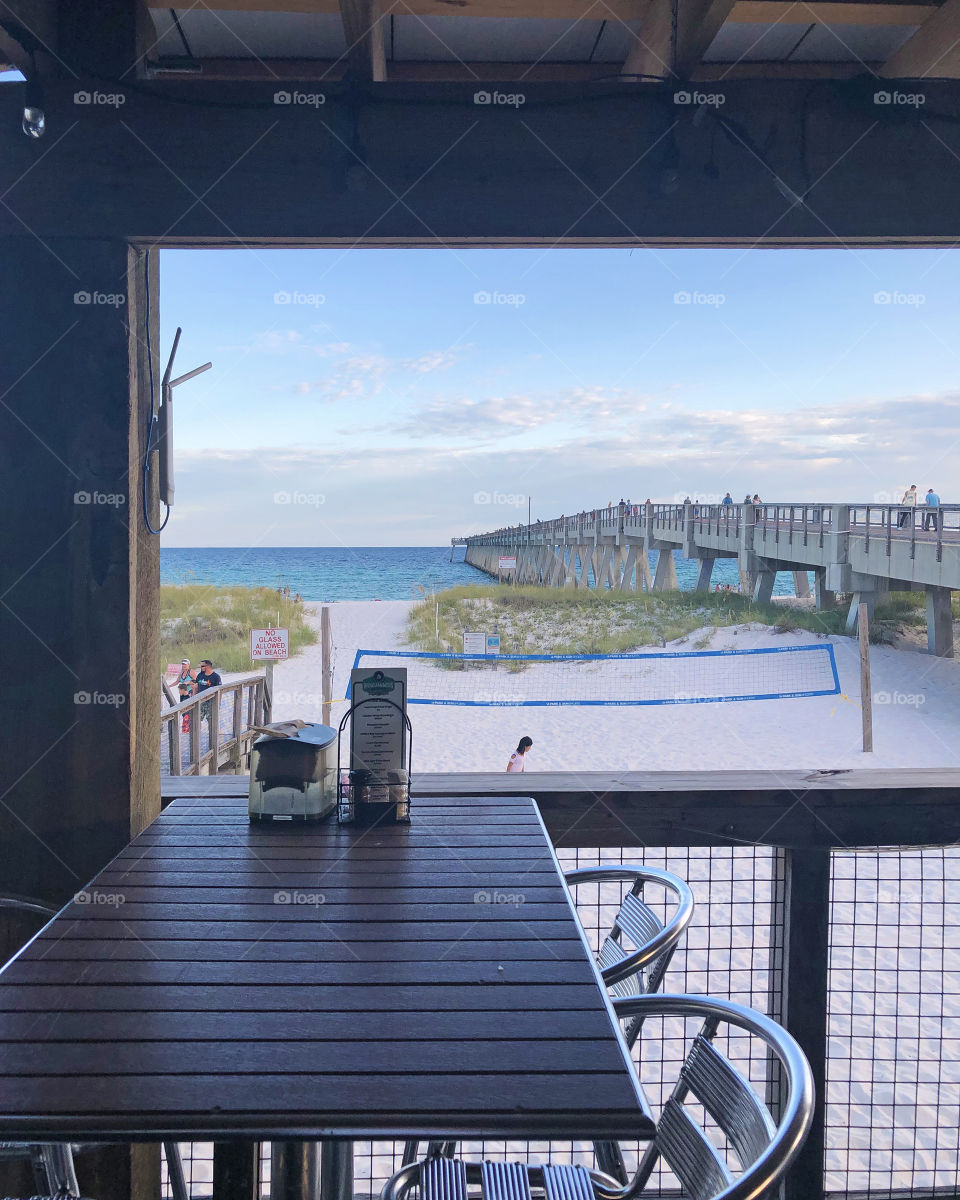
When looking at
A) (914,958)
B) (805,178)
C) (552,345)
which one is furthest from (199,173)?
(552,345)

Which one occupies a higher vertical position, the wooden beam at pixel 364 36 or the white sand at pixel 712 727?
the wooden beam at pixel 364 36

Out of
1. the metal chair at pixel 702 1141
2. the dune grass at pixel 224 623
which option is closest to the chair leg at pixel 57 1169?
the metal chair at pixel 702 1141

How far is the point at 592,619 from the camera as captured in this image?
2070 centimetres

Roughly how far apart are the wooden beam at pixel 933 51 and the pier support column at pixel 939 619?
1106cm

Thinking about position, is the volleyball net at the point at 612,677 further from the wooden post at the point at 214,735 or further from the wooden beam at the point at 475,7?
the wooden beam at the point at 475,7

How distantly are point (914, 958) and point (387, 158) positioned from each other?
406cm

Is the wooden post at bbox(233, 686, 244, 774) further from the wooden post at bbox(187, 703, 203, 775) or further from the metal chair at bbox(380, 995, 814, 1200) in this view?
the metal chair at bbox(380, 995, 814, 1200)

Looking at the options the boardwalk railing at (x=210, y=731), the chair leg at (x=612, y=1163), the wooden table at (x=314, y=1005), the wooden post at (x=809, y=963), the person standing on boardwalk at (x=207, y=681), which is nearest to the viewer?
the wooden table at (x=314, y=1005)

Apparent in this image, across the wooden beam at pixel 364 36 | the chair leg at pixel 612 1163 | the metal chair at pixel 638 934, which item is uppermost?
the wooden beam at pixel 364 36

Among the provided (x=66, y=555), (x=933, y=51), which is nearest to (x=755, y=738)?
(x=933, y=51)

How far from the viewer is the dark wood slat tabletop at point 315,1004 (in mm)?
751

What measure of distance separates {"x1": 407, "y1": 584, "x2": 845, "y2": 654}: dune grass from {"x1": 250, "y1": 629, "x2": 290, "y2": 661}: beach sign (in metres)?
13.1

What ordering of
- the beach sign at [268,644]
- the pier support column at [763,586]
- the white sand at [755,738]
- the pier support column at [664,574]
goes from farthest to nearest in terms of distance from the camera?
the pier support column at [664,574]
the pier support column at [763,586]
the beach sign at [268,644]
the white sand at [755,738]

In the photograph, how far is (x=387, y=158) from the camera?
5.46ft
